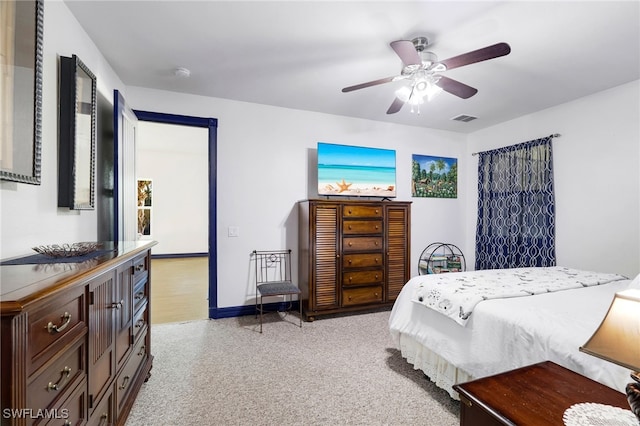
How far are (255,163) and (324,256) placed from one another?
1407 millimetres

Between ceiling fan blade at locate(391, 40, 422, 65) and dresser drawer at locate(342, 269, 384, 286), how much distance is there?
2296 millimetres

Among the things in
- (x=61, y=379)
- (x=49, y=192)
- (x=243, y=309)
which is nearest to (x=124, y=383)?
(x=61, y=379)

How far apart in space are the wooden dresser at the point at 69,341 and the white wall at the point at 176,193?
560 cm

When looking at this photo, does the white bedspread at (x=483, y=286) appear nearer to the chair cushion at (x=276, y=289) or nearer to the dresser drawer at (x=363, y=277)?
the dresser drawer at (x=363, y=277)

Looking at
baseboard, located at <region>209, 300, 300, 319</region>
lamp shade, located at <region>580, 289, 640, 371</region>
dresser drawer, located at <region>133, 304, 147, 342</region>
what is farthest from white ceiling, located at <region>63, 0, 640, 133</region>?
baseboard, located at <region>209, 300, 300, 319</region>

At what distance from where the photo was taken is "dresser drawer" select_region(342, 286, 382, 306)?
345 cm

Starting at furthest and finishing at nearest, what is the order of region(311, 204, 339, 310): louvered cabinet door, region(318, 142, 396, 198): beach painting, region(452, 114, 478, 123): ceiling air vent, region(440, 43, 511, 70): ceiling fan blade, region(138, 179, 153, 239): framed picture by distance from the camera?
region(138, 179, 153, 239): framed picture
region(452, 114, 478, 123): ceiling air vent
region(318, 142, 396, 198): beach painting
region(311, 204, 339, 310): louvered cabinet door
region(440, 43, 511, 70): ceiling fan blade

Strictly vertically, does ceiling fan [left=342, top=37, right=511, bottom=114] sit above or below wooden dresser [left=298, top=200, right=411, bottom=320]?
above

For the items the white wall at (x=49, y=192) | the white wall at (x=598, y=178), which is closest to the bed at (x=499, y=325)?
the white wall at (x=598, y=178)

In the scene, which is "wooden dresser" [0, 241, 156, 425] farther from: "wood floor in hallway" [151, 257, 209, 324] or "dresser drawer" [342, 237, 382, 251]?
"dresser drawer" [342, 237, 382, 251]

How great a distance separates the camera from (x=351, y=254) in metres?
3.48

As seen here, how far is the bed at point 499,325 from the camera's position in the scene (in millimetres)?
1393

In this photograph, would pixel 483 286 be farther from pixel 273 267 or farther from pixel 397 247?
pixel 273 267

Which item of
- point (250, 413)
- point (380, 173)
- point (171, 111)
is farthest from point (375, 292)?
point (171, 111)
